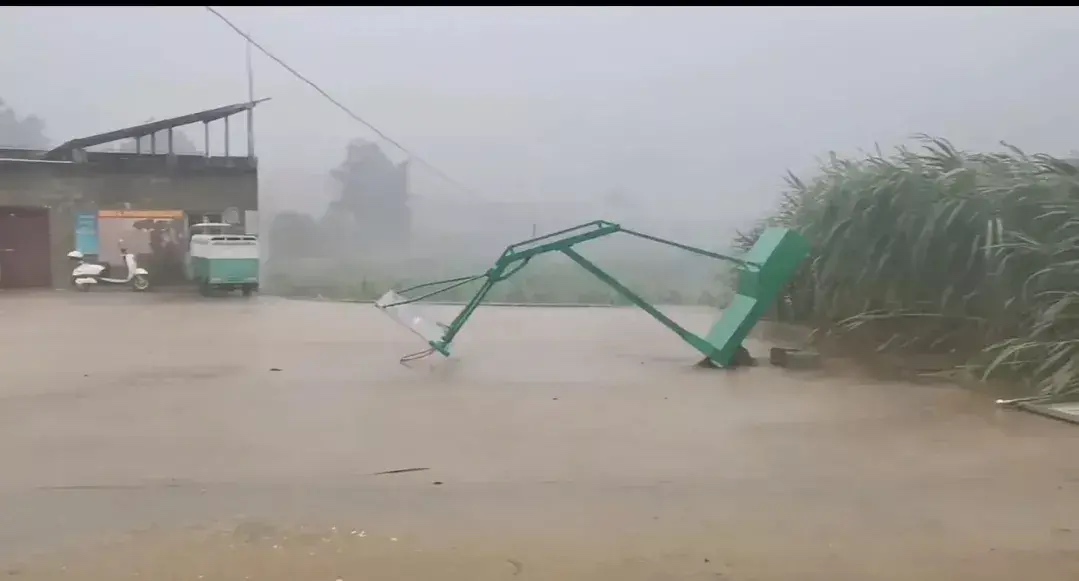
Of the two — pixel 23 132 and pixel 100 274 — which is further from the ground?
pixel 23 132

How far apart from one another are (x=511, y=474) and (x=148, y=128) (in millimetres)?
5051

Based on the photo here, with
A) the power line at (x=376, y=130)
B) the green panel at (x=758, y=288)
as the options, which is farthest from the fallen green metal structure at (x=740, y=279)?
the power line at (x=376, y=130)

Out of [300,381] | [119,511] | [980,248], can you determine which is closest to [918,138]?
[980,248]

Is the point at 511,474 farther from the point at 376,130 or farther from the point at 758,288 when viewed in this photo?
the point at 376,130

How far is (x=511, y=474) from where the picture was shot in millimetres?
1842

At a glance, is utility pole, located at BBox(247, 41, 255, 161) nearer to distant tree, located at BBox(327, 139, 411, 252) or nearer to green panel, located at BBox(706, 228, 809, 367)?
distant tree, located at BBox(327, 139, 411, 252)

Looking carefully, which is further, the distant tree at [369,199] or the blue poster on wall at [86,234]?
the distant tree at [369,199]

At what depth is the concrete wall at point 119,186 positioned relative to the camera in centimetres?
561

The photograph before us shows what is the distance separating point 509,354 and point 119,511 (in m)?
2.32

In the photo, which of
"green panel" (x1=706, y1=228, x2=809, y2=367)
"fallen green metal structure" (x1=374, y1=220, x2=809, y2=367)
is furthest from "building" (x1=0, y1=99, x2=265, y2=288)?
"green panel" (x1=706, y1=228, x2=809, y2=367)

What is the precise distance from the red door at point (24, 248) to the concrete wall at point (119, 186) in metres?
0.05

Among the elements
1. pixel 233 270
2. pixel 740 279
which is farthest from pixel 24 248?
pixel 740 279

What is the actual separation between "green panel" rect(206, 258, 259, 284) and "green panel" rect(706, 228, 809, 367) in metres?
3.66

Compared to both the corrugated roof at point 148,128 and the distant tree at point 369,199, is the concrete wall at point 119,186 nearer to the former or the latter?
the corrugated roof at point 148,128
